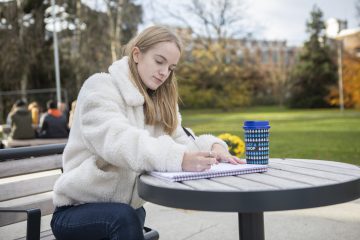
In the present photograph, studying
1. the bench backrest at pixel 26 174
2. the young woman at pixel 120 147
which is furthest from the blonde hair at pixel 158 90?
the bench backrest at pixel 26 174

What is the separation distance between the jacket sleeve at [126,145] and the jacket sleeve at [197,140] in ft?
1.80

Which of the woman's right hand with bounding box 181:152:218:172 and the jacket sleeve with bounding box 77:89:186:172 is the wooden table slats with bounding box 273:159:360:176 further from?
the jacket sleeve with bounding box 77:89:186:172

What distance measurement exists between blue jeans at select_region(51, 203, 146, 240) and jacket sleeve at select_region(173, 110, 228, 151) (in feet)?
2.04

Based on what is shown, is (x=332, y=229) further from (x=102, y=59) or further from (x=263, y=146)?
(x=102, y=59)

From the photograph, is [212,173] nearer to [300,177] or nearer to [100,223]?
[300,177]

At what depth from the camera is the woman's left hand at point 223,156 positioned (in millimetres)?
2241

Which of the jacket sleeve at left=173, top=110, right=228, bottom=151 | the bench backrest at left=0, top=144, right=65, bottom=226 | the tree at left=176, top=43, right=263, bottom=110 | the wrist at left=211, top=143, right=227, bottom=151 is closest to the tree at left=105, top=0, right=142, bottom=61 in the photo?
the tree at left=176, top=43, right=263, bottom=110

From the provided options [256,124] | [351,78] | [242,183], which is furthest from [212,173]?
[351,78]

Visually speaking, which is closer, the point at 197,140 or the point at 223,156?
the point at 223,156

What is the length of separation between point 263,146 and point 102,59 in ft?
80.0

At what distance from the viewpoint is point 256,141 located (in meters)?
2.10

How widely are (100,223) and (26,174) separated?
108cm

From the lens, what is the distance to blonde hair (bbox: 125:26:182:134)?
7.18ft

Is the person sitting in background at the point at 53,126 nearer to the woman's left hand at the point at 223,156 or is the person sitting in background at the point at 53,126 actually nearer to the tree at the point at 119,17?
the woman's left hand at the point at 223,156
